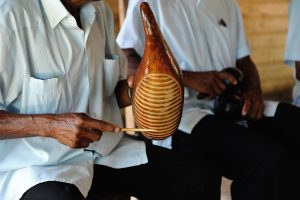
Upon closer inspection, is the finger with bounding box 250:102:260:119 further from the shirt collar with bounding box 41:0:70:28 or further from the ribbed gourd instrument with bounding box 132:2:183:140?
the shirt collar with bounding box 41:0:70:28

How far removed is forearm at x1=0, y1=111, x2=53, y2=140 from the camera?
3.30ft

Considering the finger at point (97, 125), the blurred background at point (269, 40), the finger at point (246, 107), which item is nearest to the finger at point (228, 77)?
the finger at point (246, 107)

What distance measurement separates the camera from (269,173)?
4.68ft

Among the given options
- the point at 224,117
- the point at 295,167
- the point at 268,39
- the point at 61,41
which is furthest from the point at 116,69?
the point at 268,39

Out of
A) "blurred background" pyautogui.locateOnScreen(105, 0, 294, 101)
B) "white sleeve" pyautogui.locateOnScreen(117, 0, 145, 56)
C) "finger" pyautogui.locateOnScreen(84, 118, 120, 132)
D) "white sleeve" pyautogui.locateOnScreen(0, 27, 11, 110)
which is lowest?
"blurred background" pyautogui.locateOnScreen(105, 0, 294, 101)

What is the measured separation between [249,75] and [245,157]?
50cm

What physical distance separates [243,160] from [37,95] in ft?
2.57

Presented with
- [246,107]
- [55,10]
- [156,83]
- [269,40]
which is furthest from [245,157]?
[269,40]

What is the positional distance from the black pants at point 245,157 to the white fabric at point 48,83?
31cm

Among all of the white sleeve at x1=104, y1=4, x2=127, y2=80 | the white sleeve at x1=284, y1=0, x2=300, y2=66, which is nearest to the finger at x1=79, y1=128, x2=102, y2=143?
the white sleeve at x1=104, y1=4, x2=127, y2=80

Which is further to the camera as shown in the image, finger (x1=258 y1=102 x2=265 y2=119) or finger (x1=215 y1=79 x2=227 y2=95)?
A: finger (x1=258 y1=102 x2=265 y2=119)

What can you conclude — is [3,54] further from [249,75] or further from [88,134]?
[249,75]

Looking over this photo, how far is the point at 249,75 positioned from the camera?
1.81 meters

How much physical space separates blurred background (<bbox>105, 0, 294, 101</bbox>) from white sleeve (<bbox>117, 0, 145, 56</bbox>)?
1.57 m
